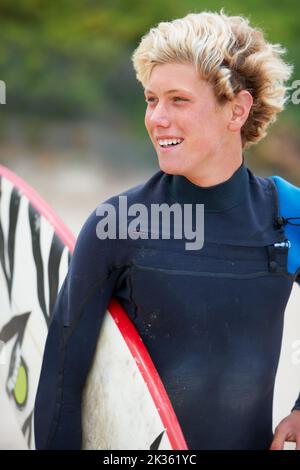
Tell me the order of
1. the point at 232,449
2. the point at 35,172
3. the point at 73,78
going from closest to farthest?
the point at 232,449
the point at 35,172
the point at 73,78

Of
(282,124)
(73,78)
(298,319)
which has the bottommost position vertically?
(298,319)

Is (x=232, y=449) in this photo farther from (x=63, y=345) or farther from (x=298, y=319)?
(x=298, y=319)

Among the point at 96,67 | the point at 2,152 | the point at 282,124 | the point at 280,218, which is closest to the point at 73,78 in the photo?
the point at 96,67

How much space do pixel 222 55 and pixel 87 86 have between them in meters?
8.21

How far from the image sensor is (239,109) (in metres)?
1.72

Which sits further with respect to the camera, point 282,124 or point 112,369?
point 282,124

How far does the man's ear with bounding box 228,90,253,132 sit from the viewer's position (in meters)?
1.71

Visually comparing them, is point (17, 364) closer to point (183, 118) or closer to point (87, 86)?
point (183, 118)

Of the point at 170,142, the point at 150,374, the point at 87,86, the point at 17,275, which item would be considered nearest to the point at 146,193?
the point at 170,142

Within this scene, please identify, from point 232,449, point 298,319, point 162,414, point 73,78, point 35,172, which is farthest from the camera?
point 73,78

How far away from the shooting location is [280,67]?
5.90 feet

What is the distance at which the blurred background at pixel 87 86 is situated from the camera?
8.94 meters

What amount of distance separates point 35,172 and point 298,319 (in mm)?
6425

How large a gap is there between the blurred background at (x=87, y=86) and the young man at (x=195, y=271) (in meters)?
7.00
